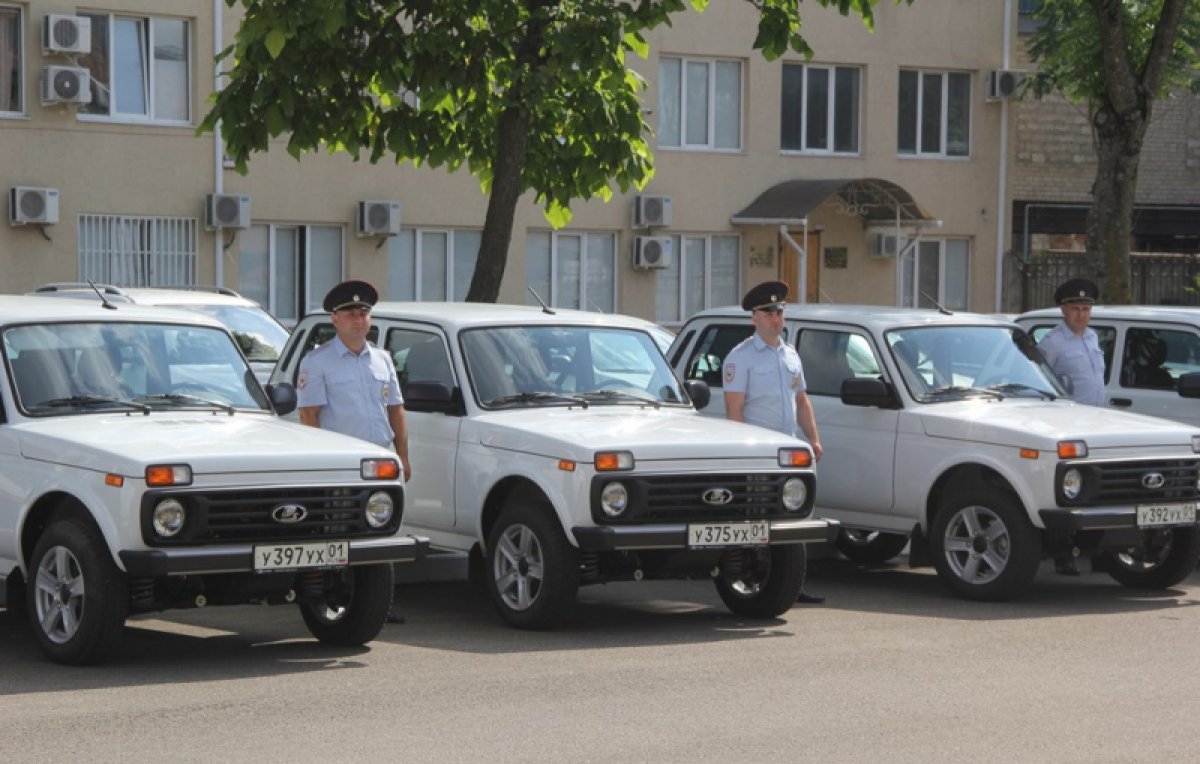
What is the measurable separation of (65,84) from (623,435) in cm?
1912

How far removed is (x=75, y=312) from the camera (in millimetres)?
11102

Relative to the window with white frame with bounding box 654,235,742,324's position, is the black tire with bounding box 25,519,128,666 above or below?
below

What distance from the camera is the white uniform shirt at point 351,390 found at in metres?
11.9

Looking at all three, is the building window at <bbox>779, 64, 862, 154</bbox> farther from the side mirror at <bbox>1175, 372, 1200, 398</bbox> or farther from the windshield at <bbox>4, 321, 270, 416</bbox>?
the windshield at <bbox>4, 321, 270, 416</bbox>

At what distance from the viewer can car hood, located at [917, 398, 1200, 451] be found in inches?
508

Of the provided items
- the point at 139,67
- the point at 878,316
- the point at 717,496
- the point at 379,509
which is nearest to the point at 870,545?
the point at 878,316

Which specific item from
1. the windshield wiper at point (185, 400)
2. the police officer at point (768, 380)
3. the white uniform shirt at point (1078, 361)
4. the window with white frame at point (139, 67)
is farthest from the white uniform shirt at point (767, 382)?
the window with white frame at point (139, 67)

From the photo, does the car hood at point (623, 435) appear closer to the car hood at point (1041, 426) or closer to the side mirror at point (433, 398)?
the side mirror at point (433, 398)

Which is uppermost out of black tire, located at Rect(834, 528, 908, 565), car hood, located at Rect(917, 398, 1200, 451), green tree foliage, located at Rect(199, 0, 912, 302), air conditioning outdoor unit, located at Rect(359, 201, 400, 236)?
green tree foliage, located at Rect(199, 0, 912, 302)

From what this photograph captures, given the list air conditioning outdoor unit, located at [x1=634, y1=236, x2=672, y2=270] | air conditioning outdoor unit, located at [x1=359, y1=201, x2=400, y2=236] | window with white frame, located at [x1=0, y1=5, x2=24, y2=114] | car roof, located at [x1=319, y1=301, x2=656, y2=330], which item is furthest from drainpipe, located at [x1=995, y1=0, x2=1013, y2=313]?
car roof, located at [x1=319, y1=301, x2=656, y2=330]

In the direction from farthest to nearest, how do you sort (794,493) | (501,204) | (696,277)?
1. (696,277)
2. (501,204)
3. (794,493)

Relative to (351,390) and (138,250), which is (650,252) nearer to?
(138,250)

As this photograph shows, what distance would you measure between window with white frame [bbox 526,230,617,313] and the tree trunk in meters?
14.4

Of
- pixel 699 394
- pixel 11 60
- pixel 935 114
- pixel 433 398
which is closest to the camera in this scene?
pixel 433 398
